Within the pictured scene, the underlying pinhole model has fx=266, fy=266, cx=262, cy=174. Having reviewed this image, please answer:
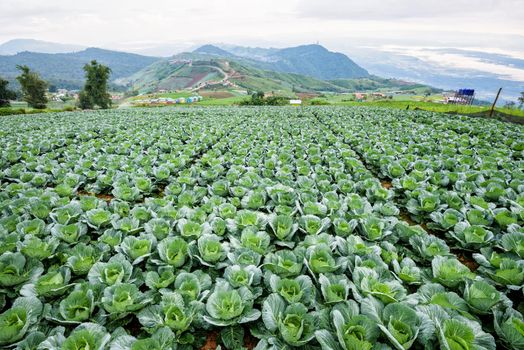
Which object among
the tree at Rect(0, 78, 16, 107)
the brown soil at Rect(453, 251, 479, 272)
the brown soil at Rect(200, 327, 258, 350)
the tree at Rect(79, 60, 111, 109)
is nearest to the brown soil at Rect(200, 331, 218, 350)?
the brown soil at Rect(200, 327, 258, 350)

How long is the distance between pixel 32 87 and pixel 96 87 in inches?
455

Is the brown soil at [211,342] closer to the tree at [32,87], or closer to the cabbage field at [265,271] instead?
the cabbage field at [265,271]

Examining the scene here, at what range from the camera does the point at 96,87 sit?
6028 centimetres

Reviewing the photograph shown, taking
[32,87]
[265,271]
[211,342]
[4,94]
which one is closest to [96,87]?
[32,87]

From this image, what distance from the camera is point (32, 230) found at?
417 centimetres

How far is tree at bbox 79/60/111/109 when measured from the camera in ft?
193

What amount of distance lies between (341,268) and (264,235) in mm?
1190

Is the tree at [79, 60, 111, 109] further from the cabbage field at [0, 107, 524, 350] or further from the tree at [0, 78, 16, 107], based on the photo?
the cabbage field at [0, 107, 524, 350]

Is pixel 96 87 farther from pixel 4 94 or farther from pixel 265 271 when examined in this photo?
pixel 265 271

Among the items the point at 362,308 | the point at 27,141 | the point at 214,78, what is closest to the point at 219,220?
the point at 362,308

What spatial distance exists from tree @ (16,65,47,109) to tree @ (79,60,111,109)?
7470 mm

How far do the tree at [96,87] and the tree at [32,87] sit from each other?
24.5 ft

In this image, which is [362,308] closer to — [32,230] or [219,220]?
[219,220]

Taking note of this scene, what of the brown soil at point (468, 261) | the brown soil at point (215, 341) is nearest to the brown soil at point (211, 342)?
the brown soil at point (215, 341)
